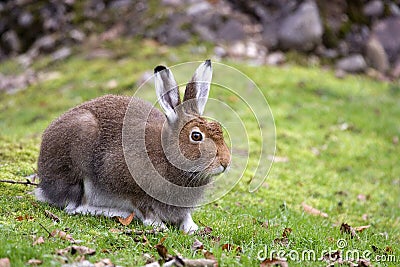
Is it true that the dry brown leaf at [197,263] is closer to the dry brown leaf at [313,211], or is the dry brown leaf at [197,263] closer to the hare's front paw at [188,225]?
the hare's front paw at [188,225]

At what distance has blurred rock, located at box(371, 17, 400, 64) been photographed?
2169cm

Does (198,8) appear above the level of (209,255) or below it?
above

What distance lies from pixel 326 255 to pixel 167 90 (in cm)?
276

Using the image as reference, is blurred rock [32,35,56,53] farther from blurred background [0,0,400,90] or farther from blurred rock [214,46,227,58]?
blurred rock [214,46,227,58]

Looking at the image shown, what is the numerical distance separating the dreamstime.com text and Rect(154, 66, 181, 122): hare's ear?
1977 mm

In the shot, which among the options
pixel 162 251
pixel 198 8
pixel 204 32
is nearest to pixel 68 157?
pixel 162 251

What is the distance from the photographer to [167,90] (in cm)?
638

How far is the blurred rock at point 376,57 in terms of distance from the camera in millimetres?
21031

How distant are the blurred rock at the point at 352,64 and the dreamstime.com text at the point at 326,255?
14.4 metres

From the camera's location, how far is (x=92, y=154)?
23.2 feet

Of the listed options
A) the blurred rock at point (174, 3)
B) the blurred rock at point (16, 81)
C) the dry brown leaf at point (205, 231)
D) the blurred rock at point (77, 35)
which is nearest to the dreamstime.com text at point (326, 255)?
the dry brown leaf at point (205, 231)

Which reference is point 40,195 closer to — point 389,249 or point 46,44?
point 389,249

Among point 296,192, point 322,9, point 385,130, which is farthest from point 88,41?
point 296,192

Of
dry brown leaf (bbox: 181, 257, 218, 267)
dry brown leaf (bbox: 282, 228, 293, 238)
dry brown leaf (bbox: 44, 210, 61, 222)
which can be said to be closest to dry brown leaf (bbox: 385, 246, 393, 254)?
dry brown leaf (bbox: 282, 228, 293, 238)
